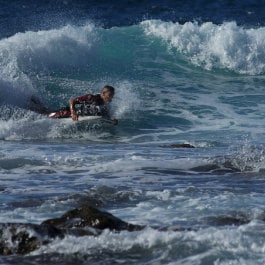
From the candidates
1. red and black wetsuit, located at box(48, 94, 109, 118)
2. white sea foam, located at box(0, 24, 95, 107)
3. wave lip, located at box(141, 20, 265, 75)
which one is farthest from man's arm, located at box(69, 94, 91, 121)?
wave lip, located at box(141, 20, 265, 75)

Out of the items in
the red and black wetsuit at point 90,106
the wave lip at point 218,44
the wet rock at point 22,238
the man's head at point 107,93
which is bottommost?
the wet rock at point 22,238

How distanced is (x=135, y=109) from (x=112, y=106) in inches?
27.9

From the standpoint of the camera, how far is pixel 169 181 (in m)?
11.0

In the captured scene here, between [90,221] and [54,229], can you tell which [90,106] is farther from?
[54,229]

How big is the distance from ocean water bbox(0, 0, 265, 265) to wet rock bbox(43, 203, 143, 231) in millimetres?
160

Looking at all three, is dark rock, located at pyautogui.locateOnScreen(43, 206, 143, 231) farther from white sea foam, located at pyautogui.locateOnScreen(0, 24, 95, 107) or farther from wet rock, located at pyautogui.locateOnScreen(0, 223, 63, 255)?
white sea foam, located at pyautogui.locateOnScreen(0, 24, 95, 107)

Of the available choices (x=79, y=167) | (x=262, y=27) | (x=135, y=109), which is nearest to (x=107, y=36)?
(x=262, y=27)

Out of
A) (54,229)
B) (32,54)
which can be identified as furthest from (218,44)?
(54,229)

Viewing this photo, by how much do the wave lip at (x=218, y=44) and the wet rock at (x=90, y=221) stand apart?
658 inches

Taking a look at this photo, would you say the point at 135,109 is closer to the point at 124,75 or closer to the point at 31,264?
the point at 124,75

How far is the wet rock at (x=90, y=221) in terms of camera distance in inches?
312

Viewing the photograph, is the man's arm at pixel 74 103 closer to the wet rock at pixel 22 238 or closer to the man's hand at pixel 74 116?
the man's hand at pixel 74 116

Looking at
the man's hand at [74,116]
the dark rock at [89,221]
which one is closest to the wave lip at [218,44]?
the man's hand at [74,116]

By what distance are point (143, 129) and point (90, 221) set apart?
977cm
